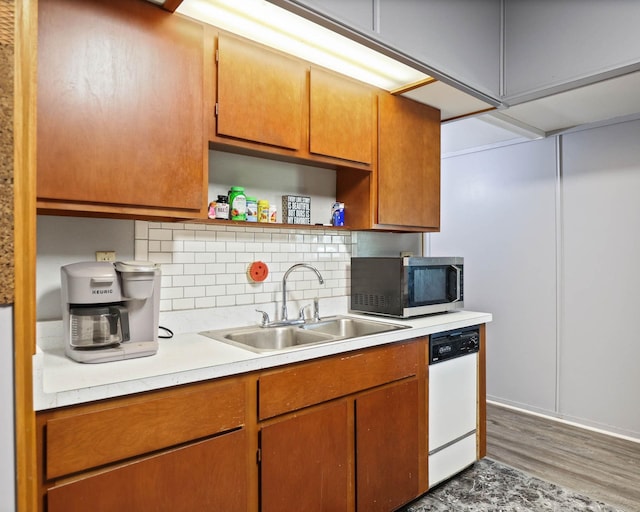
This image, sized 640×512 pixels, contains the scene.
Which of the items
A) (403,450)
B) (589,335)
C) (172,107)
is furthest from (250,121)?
(589,335)

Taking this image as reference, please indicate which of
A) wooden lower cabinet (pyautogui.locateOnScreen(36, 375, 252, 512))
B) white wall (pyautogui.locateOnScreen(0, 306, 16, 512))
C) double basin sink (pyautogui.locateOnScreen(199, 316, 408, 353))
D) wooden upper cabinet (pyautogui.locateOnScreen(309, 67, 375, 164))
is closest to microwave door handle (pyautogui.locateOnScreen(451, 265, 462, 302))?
double basin sink (pyautogui.locateOnScreen(199, 316, 408, 353))

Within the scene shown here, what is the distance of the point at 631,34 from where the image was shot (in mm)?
1999

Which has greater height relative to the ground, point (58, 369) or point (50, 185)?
point (50, 185)

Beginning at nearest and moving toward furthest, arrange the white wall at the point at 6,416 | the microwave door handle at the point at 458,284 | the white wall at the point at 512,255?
the white wall at the point at 6,416 → the microwave door handle at the point at 458,284 → the white wall at the point at 512,255

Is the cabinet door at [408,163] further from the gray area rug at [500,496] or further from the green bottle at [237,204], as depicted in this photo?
the gray area rug at [500,496]

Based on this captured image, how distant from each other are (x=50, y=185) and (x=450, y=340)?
1.97 meters

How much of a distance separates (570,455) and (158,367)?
101 inches

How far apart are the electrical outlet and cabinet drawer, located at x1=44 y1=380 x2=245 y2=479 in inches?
28.7

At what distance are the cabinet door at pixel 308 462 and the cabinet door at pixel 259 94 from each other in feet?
3.93

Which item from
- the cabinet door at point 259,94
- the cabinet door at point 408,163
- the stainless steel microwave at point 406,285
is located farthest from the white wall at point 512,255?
the cabinet door at point 259,94

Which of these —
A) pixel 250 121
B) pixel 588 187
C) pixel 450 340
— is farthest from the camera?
pixel 588 187

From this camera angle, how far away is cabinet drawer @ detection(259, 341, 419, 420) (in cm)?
164

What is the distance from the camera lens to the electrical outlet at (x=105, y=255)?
5.95 feet

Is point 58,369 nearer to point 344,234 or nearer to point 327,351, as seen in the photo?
point 327,351
